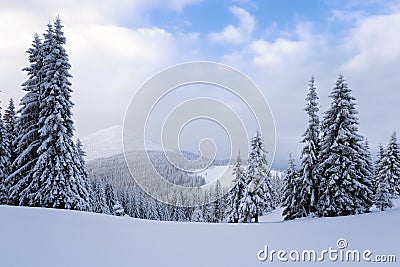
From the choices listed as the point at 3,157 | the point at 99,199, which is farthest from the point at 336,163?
the point at 99,199

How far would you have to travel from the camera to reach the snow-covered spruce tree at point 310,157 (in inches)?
885

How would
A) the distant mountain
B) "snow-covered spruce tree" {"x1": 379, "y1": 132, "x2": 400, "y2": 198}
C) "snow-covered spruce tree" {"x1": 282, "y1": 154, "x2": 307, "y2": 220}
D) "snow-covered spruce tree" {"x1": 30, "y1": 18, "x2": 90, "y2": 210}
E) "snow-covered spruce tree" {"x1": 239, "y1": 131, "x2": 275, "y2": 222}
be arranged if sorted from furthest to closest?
"snow-covered spruce tree" {"x1": 379, "y1": 132, "x2": 400, "y2": 198} < "snow-covered spruce tree" {"x1": 239, "y1": 131, "x2": 275, "y2": 222} < "snow-covered spruce tree" {"x1": 282, "y1": 154, "x2": 307, "y2": 220} < "snow-covered spruce tree" {"x1": 30, "y1": 18, "x2": 90, "y2": 210} < the distant mountain

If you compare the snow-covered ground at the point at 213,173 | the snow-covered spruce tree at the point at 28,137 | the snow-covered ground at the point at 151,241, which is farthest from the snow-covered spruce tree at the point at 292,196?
the snow-covered spruce tree at the point at 28,137

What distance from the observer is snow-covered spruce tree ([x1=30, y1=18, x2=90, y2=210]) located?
52.8 feet

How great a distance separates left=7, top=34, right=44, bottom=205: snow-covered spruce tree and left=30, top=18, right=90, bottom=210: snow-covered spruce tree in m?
0.45

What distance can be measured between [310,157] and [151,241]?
19063mm

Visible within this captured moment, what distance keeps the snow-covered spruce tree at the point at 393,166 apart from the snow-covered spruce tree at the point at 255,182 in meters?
15.6

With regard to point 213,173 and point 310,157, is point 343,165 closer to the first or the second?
point 310,157

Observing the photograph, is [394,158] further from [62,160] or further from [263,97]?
[62,160]

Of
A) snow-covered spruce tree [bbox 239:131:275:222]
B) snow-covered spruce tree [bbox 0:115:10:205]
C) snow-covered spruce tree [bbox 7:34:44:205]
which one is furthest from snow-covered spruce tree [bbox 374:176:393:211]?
snow-covered spruce tree [bbox 0:115:10:205]

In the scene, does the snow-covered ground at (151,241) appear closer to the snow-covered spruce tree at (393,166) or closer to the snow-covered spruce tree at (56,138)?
the snow-covered spruce tree at (56,138)

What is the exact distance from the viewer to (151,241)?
6477 mm

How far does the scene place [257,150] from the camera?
27031mm

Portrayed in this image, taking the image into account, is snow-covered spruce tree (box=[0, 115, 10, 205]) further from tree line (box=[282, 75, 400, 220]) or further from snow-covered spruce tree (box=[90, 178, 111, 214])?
tree line (box=[282, 75, 400, 220])
